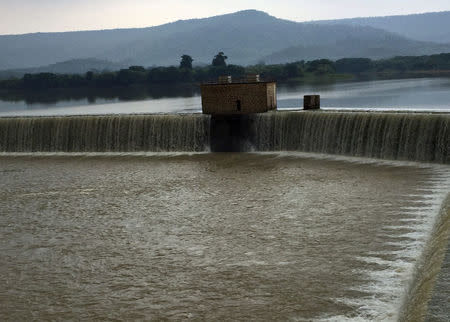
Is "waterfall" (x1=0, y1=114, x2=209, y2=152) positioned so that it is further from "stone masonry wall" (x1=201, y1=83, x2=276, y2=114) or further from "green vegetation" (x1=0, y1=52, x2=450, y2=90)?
"green vegetation" (x1=0, y1=52, x2=450, y2=90)

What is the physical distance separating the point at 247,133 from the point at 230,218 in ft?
44.5

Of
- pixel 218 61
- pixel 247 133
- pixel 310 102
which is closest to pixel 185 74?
pixel 218 61

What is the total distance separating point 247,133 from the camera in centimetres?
3067

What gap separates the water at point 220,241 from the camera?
460 inches

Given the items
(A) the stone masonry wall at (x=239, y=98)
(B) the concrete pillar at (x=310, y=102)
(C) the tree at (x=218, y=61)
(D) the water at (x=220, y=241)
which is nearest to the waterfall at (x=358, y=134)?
(A) the stone masonry wall at (x=239, y=98)

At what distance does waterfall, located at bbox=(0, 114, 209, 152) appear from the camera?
103 feet

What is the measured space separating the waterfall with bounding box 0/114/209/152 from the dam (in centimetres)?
8

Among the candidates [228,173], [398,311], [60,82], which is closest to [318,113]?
[228,173]

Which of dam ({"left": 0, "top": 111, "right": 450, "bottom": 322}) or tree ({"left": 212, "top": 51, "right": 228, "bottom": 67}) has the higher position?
tree ({"left": 212, "top": 51, "right": 228, "bottom": 67})

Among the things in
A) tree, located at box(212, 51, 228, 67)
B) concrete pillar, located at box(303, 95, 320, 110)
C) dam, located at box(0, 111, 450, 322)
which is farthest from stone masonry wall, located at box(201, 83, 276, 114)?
tree, located at box(212, 51, 228, 67)

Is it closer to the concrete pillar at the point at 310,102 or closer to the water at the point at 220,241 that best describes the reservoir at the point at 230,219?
the water at the point at 220,241

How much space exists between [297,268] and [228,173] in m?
11.8

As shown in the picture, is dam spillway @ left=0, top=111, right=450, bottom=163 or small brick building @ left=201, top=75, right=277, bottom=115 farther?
small brick building @ left=201, top=75, right=277, bottom=115

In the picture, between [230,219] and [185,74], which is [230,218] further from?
[185,74]
